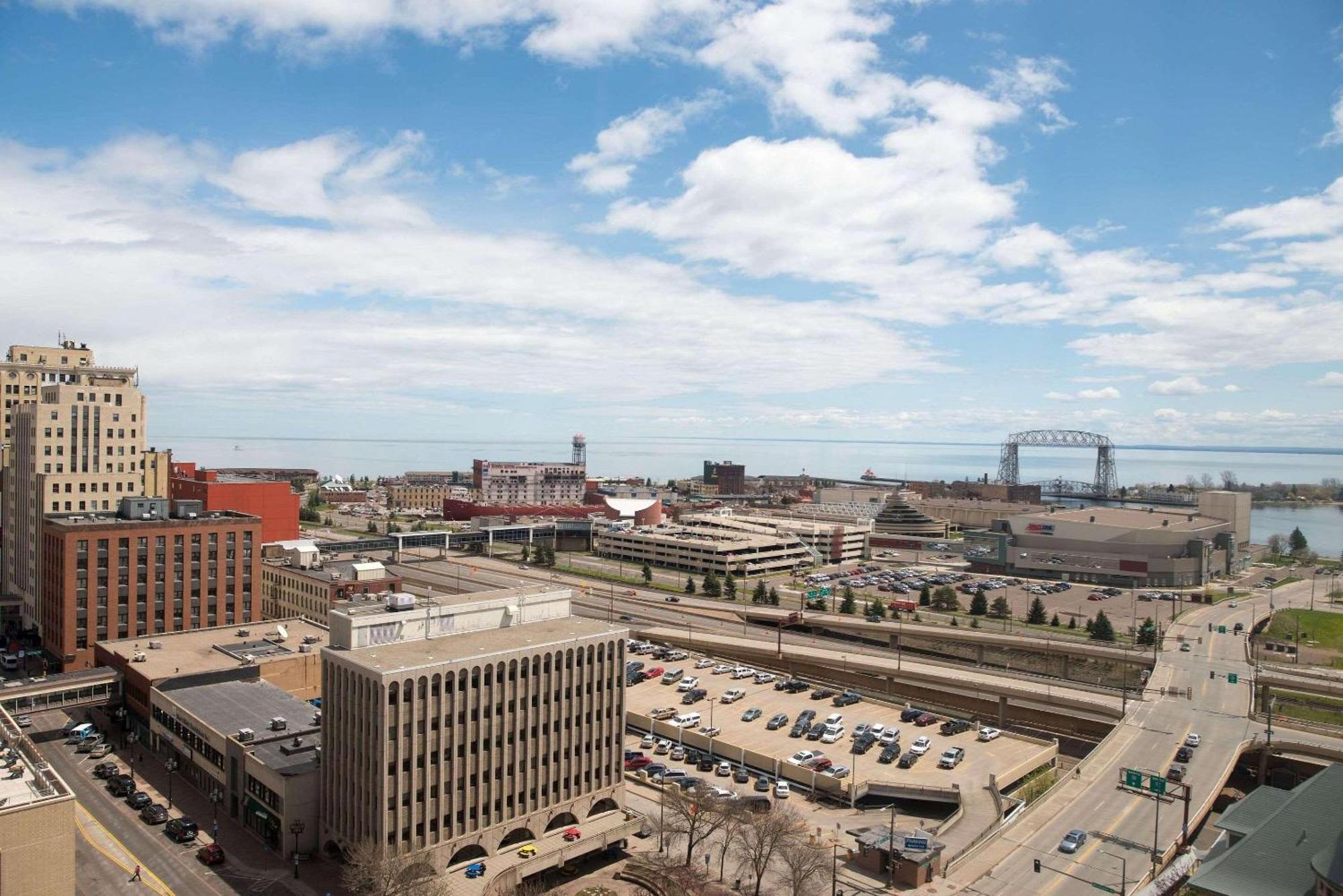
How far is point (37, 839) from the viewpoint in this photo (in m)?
27.5

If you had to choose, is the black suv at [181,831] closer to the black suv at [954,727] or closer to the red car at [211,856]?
the red car at [211,856]

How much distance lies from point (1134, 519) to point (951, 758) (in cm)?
9862

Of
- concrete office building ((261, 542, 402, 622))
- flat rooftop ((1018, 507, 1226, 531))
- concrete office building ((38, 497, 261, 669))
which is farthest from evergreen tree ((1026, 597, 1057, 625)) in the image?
concrete office building ((38, 497, 261, 669))

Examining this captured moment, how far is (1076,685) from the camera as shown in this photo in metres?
65.8

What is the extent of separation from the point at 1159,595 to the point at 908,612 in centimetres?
3724

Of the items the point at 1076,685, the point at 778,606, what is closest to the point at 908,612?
the point at 778,606

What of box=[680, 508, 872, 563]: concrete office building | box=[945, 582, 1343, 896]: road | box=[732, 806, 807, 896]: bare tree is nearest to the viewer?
box=[732, 806, 807, 896]: bare tree

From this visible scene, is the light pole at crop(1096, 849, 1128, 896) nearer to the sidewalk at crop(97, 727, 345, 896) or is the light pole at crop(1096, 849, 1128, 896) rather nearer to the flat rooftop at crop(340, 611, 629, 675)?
the flat rooftop at crop(340, 611, 629, 675)

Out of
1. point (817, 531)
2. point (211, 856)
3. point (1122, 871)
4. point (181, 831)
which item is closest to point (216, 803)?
point (181, 831)

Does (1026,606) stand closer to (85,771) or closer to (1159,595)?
(1159,595)

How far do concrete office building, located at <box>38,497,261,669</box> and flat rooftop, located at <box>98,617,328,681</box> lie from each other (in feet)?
4.62

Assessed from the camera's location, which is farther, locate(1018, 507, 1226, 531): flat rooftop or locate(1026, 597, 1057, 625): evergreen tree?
locate(1018, 507, 1226, 531): flat rooftop

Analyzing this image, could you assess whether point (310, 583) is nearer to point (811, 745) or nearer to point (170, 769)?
point (170, 769)

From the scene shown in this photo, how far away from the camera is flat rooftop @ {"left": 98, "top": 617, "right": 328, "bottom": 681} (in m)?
52.1
